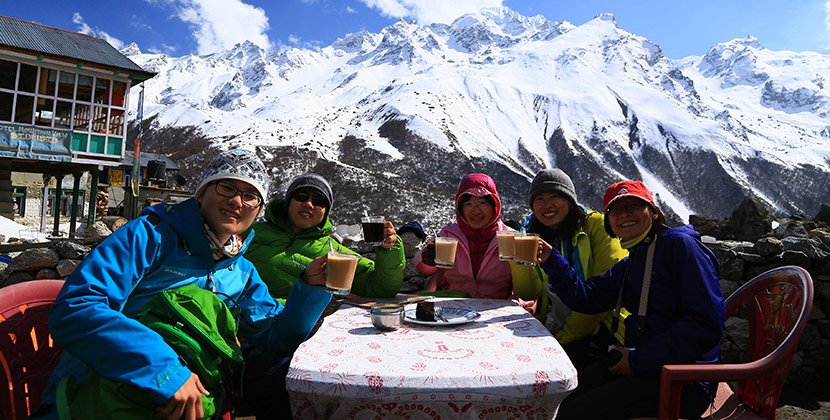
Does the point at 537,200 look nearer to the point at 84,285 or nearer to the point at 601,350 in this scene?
the point at 601,350

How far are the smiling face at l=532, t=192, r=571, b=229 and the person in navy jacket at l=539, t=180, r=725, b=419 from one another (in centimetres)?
60

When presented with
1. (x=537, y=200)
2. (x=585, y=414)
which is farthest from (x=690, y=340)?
(x=537, y=200)

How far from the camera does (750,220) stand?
15.4m

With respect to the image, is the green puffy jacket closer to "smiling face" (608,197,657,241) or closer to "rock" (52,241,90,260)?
"smiling face" (608,197,657,241)

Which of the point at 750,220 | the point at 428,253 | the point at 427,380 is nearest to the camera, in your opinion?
the point at 427,380

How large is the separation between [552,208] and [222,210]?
2282 mm

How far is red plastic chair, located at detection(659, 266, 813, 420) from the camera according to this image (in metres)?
2.00

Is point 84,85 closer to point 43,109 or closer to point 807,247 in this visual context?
point 43,109

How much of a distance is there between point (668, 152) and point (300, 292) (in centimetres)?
10899

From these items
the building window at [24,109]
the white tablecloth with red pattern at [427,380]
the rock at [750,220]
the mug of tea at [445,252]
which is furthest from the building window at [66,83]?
the rock at [750,220]

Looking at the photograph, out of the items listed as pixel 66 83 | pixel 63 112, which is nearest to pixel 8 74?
pixel 66 83

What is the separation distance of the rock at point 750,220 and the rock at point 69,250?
15256 mm

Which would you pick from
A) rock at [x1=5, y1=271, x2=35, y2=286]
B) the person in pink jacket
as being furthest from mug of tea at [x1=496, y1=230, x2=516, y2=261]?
rock at [x1=5, y1=271, x2=35, y2=286]

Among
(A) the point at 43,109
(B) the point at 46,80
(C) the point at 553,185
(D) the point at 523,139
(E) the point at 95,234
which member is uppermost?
(D) the point at 523,139
